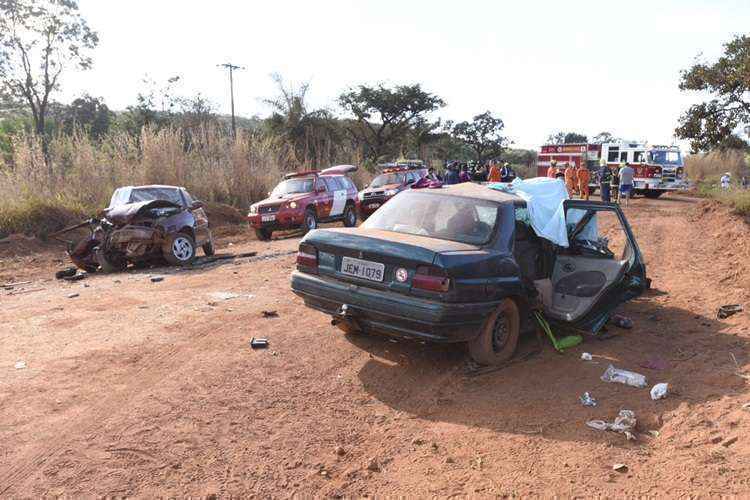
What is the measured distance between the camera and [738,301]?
6.91 metres

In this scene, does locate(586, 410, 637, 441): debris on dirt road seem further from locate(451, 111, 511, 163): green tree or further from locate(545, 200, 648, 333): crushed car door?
locate(451, 111, 511, 163): green tree

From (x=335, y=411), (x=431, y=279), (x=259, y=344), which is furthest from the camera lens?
(x=259, y=344)

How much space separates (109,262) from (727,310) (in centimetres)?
949

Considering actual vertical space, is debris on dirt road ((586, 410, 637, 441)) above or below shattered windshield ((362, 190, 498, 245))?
below

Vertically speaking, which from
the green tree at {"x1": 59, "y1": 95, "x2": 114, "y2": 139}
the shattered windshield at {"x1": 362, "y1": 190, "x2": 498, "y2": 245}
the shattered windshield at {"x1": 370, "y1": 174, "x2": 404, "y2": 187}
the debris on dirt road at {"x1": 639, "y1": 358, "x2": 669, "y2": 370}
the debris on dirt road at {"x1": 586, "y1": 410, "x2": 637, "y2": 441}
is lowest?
the debris on dirt road at {"x1": 639, "y1": 358, "x2": 669, "y2": 370}

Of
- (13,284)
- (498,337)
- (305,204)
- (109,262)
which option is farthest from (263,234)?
(498,337)

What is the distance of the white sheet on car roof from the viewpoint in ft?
18.5

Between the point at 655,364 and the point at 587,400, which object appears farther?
the point at 655,364

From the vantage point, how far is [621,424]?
3885 millimetres

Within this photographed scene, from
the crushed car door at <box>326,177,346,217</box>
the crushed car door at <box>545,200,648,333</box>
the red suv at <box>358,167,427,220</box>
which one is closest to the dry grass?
the red suv at <box>358,167,427,220</box>

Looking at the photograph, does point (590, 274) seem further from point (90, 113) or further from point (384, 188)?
point (90, 113)

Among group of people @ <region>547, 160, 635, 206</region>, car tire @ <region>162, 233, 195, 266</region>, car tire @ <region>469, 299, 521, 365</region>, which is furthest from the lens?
group of people @ <region>547, 160, 635, 206</region>

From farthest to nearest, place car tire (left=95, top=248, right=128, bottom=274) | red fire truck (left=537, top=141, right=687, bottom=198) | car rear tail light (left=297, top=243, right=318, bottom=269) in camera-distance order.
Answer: red fire truck (left=537, top=141, right=687, bottom=198) → car tire (left=95, top=248, right=128, bottom=274) → car rear tail light (left=297, top=243, right=318, bottom=269)

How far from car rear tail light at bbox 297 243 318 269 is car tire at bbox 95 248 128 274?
643cm
